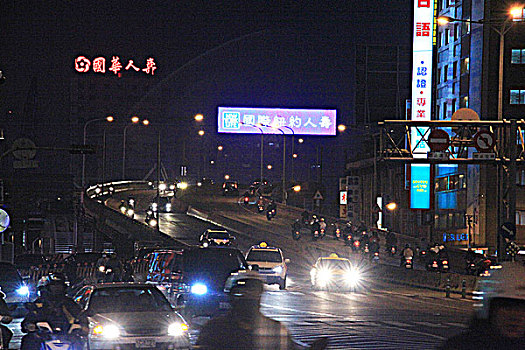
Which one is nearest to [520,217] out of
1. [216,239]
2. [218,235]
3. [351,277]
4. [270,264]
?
[218,235]

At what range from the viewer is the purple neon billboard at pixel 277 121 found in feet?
241

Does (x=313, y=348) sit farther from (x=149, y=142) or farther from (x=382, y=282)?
(x=149, y=142)

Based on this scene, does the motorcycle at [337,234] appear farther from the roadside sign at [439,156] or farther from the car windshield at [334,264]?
the roadside sign at [439,156]

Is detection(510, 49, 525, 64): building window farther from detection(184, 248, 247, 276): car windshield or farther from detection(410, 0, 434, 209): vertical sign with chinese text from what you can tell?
detection(184, 248, 247, 276): car windshield

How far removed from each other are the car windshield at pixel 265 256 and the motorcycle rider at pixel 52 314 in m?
24.1

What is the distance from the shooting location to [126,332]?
541 inches

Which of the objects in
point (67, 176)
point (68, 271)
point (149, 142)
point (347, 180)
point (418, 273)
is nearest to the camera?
point (68, 271)

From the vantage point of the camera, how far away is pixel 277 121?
74.7m

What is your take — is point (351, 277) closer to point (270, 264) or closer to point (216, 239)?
point (270, 264)

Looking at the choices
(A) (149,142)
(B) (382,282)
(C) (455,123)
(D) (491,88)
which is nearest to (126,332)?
(C) (455,123)

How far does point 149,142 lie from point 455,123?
13461cm

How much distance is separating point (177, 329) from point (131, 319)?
2.51 feet

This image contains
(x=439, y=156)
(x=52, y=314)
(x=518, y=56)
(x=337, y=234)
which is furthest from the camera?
(x=518, y=56)

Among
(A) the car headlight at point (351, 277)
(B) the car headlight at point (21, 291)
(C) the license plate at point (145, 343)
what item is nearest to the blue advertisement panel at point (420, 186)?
(A) the car headlight at point (351, 277)
